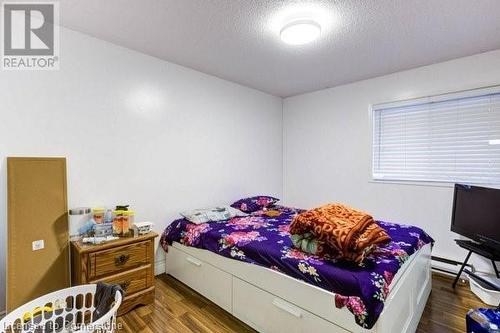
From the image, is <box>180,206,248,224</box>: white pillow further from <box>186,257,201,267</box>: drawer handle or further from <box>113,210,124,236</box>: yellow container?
<box>113,210,124,236</box>: yellow container

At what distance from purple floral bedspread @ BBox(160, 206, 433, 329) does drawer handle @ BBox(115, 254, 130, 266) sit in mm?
587

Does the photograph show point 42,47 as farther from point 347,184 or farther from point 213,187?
point 347,184

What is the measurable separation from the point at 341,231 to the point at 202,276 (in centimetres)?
146

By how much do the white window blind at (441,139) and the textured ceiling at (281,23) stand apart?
522mm

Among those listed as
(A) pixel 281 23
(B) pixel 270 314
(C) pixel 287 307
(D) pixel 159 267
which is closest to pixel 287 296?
(C) pixel 287 307

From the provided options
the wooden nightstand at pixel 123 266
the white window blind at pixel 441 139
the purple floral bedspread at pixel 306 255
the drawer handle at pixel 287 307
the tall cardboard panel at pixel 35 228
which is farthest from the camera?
the white window blind at pixel 441 139

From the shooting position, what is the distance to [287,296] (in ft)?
5.56

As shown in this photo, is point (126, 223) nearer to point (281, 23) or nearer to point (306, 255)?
point (306, 255)

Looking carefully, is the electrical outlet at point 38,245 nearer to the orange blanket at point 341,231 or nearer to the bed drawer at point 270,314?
the bed drawer at point 270,314

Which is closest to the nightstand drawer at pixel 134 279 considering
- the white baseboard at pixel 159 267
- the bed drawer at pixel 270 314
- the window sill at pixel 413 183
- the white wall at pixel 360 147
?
the white baseboard at pixel 159 267

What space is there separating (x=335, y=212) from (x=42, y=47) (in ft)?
9.14

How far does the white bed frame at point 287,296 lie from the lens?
4.89ft

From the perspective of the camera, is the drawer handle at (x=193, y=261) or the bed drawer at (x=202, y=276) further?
the drawer handle at (x=193, y=261)

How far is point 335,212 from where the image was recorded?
1.85 metres
